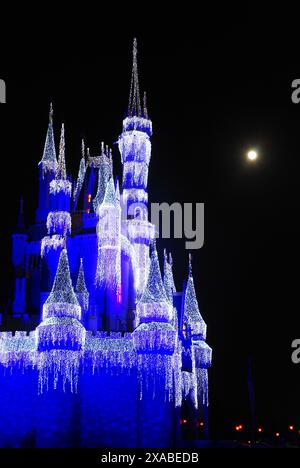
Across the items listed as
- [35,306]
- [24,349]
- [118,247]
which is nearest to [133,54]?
[118,247]

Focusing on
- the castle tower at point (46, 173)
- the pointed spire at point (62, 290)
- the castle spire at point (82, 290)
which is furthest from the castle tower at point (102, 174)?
the pointed spire at point (62, 290)

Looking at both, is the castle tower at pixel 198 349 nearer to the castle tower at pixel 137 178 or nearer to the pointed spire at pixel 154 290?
the castle tower at pixel 137 178

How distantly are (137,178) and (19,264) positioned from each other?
949cm

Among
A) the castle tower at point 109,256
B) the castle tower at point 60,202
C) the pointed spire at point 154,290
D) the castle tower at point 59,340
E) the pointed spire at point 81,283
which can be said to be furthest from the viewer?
the castle tower at point 60,202

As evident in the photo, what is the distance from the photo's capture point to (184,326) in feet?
149

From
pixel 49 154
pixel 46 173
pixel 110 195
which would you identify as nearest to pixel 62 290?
pixel 110 195

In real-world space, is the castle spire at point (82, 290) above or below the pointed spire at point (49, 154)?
below

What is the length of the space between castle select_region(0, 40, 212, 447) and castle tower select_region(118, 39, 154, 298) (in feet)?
0.22

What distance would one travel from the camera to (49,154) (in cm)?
4756

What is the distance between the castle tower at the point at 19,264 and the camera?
4428cm

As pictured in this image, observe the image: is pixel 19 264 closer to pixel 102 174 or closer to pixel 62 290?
pixel 102 174

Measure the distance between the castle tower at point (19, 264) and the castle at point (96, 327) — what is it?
0.07m

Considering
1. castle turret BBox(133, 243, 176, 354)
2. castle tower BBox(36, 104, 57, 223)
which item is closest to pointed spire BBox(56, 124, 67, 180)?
castle tower BBox(36, 104, 57, 223)
